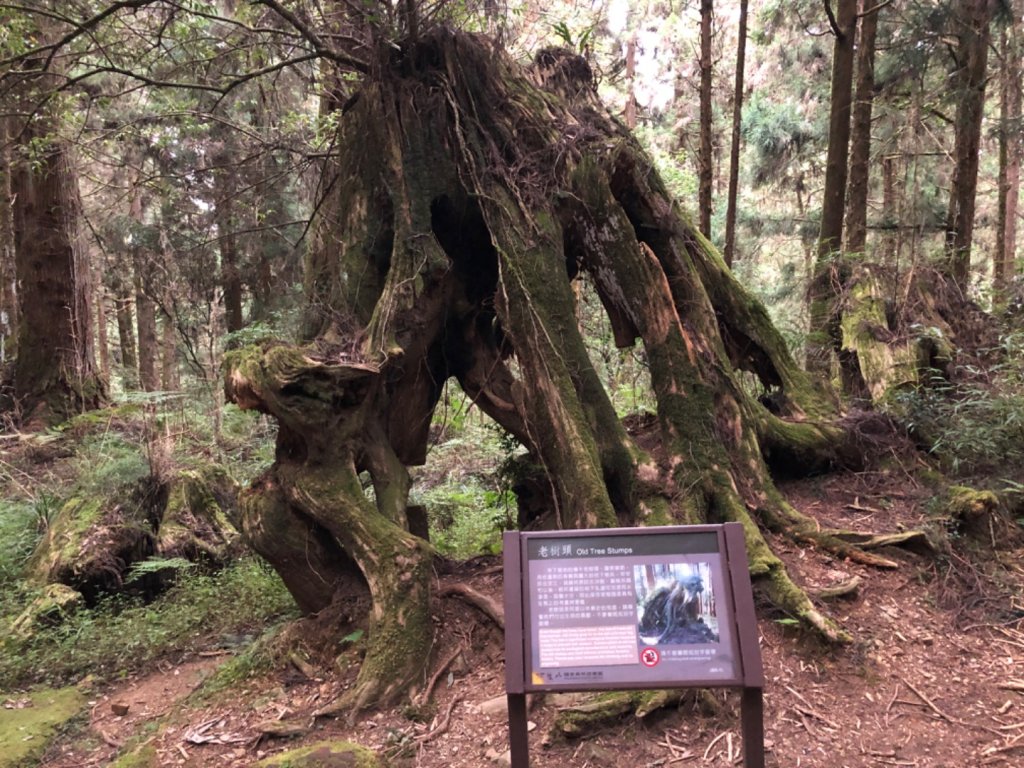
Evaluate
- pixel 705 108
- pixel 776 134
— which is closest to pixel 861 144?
pixel 705 108

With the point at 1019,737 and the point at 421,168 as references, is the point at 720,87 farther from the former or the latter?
the point at 1019,737

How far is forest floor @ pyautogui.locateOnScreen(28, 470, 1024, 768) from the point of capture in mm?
3086

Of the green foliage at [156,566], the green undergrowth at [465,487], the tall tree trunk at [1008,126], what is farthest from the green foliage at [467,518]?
the tall tree trunk at [1008,126]

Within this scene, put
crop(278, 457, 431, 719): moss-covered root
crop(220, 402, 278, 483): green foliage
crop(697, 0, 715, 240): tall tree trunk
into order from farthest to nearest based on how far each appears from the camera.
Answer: crop(220, 402, 278, 483): green foliage → crop(697, 0, 715, 240): tall tree trunk → crop(278, 457, 431, 719): moss-covered root

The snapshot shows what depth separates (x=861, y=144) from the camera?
326 inches

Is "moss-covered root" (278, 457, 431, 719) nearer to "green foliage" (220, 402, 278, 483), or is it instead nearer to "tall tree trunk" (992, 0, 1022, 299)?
"green foliage" (220, 402, 278, 483)

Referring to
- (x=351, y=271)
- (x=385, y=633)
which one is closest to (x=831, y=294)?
(x=351, y=271)

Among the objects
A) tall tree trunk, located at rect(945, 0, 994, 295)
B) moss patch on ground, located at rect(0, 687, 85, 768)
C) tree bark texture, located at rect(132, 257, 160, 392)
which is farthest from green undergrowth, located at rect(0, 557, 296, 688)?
tall tree trunk, located at rect(945, 0, 994, 295)

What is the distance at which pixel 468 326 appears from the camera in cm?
593

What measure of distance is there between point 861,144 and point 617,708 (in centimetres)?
774

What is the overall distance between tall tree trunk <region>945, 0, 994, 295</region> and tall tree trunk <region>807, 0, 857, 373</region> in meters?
1.65

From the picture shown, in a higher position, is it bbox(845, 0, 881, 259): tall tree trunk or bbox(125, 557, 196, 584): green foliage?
bbox(845, 0, 881, 259): tall tree trunk

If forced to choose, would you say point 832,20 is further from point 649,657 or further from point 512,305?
point 649,657

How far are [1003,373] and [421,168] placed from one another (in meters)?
5.47
